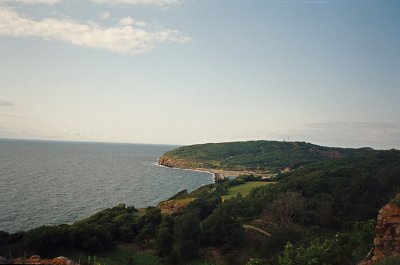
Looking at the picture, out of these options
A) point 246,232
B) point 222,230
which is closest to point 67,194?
point 246,232

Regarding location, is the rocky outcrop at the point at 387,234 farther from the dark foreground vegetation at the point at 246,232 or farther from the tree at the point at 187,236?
the tree at the point at 187,236

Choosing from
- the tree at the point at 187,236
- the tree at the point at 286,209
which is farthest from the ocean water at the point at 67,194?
the tree at the point at 286,209

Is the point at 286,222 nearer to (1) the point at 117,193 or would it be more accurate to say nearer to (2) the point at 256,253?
(2) the point at 256,253

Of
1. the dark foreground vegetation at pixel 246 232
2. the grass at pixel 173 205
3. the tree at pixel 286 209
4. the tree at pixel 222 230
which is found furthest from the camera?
the grass at pixel 173 205

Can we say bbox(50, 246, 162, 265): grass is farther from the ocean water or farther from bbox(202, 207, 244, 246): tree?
the ocean water

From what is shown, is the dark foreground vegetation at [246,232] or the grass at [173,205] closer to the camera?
the dark foreground vegetation at [246,232]

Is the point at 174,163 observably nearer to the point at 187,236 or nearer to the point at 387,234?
the point at 187,236

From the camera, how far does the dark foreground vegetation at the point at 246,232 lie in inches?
1135

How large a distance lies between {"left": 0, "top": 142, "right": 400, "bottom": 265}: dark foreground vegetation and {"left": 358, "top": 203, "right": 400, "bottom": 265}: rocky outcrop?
12.0 feet

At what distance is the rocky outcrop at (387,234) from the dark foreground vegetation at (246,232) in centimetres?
364

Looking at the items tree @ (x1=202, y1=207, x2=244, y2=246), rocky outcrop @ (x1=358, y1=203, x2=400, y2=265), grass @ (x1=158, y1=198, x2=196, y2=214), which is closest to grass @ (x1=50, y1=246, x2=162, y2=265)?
tree @ (x1=202, y1=207, x2=244, y2=246)

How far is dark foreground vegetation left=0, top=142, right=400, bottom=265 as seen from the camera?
28828mm

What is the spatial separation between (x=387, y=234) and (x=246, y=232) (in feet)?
83.1

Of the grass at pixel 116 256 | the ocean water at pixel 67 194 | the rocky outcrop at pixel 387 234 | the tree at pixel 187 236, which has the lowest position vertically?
the ocean water at pixel 67 194
